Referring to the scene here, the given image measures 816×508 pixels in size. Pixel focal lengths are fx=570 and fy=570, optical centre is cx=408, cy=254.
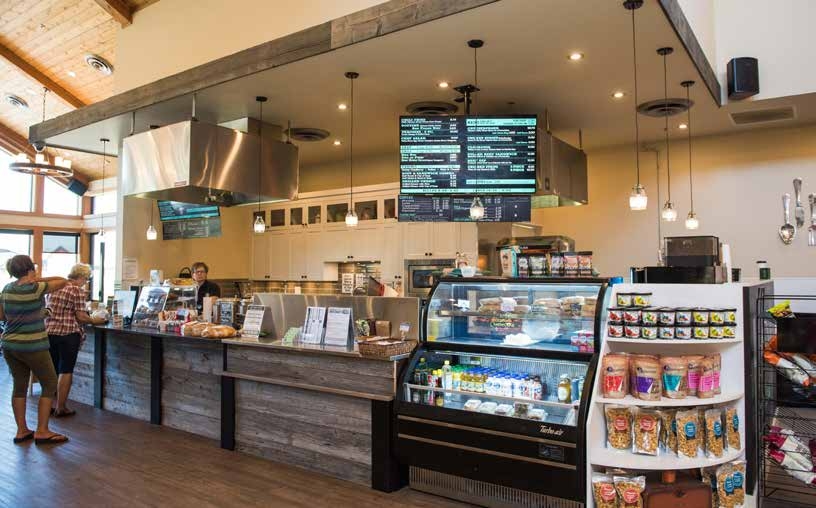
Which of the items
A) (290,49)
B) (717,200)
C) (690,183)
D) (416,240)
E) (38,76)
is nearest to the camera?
(290,49)

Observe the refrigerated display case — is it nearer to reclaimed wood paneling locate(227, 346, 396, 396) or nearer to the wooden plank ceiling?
reclaimed wood paneling locate(227, 346, 396, 396)

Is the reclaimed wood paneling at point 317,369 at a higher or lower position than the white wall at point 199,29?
lower

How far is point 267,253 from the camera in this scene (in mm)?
8742

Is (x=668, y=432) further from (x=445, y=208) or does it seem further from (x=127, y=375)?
(x=127, y=375)

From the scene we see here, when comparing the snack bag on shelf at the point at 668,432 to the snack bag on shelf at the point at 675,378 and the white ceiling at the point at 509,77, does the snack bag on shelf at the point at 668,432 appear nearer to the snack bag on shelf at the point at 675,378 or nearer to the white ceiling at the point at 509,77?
the snack bag on shelf at the point at 675,378

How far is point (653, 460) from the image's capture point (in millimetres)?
3053

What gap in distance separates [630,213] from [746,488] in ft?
14.6

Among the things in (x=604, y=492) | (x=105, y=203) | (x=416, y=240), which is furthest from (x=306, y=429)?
(x=105, y=203)

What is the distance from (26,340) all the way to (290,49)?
323cm

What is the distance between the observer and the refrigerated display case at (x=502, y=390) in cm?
321

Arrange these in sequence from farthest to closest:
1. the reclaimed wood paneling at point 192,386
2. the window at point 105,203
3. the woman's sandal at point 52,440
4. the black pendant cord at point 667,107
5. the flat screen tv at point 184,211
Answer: the window at point 105,203, the flat screen tv at point 184,211, the reclaimed wood paneling at point 192,386, the woman's sandal at point 52,440, the black pendant cord at point 667,107

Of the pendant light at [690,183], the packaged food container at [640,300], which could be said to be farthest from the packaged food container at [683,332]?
the pendant light at [690,183]

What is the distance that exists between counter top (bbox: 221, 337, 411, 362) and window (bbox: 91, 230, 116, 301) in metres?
8.00

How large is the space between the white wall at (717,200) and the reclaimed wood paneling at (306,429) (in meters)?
4.52
